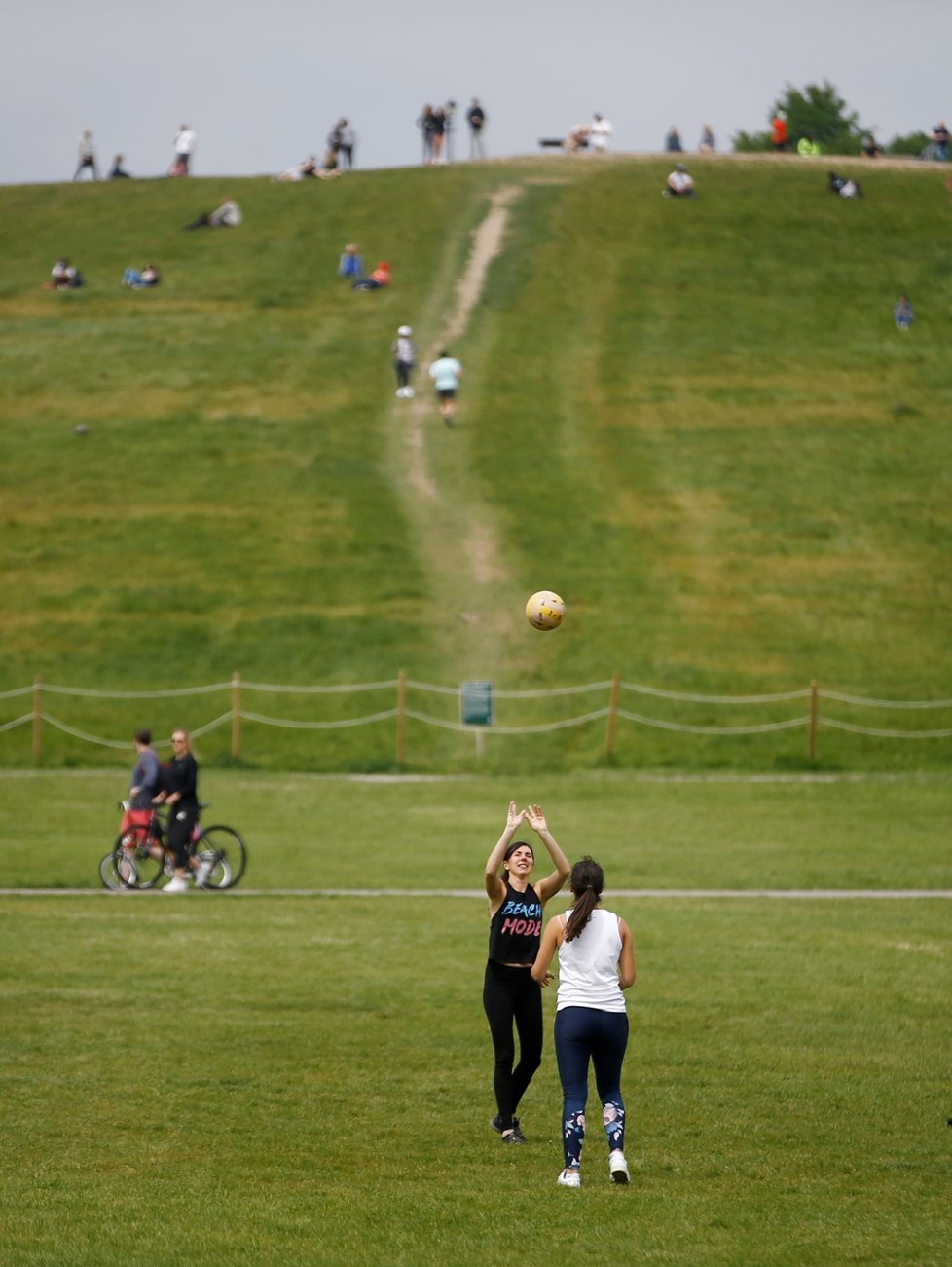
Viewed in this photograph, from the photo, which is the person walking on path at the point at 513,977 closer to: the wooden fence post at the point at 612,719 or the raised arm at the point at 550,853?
the raised arm at the point at 550,853

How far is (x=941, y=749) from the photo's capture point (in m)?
36.3

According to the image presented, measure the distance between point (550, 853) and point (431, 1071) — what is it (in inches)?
129

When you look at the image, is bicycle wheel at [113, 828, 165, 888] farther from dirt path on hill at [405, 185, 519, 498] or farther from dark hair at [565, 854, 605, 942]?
dirt path on hill at [405, 185, 519, 498]

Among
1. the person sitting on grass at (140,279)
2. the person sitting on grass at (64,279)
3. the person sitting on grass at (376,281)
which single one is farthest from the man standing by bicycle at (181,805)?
the person sitting on grass at (64,279)

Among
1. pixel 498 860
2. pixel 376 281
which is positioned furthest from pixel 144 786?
pixel 376 281

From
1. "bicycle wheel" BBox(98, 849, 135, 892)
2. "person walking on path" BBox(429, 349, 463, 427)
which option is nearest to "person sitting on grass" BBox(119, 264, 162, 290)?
"person walking on path" BBox(429, 349, 463, 427)

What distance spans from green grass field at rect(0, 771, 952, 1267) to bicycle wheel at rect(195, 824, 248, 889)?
0.42m

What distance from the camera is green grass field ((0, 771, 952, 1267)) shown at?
9414 mm

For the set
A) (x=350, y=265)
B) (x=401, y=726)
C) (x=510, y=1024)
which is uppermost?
(x=350, y=265)

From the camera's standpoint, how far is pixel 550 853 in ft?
36.4

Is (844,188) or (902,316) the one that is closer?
(902,316)

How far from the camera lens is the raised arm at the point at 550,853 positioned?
10.6 metres

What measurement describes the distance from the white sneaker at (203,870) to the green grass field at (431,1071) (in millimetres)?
518

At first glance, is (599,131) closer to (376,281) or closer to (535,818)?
(376,281)
